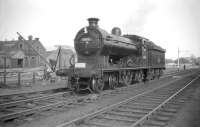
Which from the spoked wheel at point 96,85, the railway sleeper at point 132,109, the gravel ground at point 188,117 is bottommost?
the gravel ground at point 188,117

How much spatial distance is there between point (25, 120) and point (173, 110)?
17.3 feet

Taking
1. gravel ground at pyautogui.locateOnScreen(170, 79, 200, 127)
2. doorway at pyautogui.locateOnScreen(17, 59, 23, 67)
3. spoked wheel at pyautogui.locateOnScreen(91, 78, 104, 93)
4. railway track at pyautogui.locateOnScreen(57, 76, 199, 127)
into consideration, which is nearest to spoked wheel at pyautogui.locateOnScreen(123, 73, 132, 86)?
spoked wheel at pyautogui.locateOnScreen(91, 78, 104, 93)

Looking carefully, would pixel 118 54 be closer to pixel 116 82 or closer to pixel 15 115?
pixel 116 82

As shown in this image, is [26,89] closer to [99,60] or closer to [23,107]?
[99,60]

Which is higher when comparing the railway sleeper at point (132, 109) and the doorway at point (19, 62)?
the doorway at point (19, 62)

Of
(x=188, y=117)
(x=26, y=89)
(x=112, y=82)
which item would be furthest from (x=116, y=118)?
(x=26, y=89)

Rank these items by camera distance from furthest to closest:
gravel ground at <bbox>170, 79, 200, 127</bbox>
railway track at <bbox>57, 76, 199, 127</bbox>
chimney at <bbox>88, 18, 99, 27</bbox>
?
chimney at <bbox>88, 18, 99, 27</bbox> < gravel ground at <bbox>170, 79, 200, 127</bbox> < railway track at <bbox>57, 76, 199, 127</bbox>

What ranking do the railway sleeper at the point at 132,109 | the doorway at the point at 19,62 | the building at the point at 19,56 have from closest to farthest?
the railway sleeper at the point at 132,109 → the building at the point at 19,56 → the doorway at the point at 19,62

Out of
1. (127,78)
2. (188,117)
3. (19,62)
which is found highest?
(19,62)

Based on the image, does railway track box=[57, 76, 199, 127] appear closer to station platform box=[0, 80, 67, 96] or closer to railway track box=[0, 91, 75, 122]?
railway track box=[0, 91, 75, 122]

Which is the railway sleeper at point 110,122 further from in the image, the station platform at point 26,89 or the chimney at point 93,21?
the station platform at point 26,89

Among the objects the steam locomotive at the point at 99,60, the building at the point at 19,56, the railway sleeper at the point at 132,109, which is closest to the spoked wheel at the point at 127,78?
the steam locomotive at the point at 99,60

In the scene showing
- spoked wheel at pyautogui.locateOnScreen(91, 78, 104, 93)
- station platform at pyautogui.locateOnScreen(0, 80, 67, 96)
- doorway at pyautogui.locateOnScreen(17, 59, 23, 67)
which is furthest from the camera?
doorway at pyautogui.locateOnScreen(17, 59, 23, 67)

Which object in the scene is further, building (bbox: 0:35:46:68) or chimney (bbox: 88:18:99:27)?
building (bbox: 0:35:46:68)
